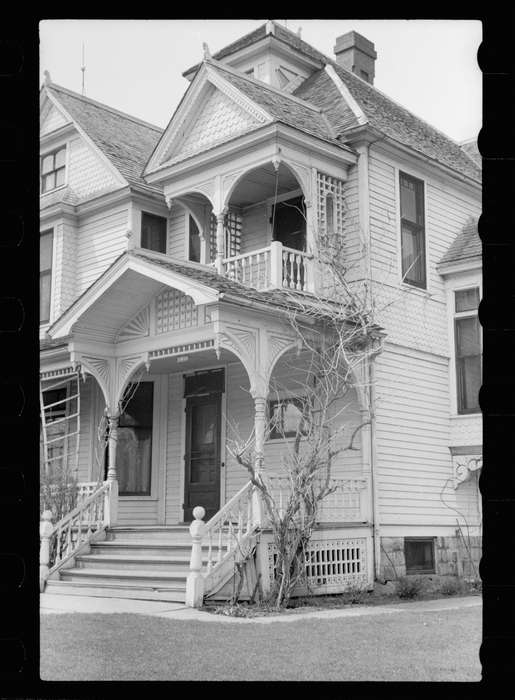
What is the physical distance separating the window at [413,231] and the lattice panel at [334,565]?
4.71 metres

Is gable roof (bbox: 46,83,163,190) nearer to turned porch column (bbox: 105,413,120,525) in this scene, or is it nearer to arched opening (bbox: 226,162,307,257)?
arched opening (bbox: 226,162,307,257)

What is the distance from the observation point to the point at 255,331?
12.0 meters

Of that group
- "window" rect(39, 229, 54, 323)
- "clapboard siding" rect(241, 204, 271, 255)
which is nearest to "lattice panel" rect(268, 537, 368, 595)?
"clapboard siding" rect(241, 204, 271, 255)

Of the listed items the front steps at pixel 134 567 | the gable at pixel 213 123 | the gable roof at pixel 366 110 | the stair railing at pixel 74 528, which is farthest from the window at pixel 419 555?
the gable at pixel 213 123

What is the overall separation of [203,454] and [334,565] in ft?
12.3

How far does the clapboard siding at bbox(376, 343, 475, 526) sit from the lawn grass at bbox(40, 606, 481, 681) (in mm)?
4330

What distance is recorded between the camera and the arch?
529 inches

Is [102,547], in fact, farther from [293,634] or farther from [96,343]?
[293,634]

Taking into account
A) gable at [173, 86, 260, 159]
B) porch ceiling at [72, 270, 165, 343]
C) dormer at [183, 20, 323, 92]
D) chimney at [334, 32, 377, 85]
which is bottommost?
porch ceiling at [72, 270, 165, 343]

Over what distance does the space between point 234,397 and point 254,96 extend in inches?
194

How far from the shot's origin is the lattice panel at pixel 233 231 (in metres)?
15.7
